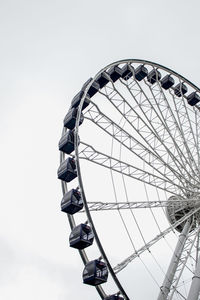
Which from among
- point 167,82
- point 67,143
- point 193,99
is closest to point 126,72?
point 167,82

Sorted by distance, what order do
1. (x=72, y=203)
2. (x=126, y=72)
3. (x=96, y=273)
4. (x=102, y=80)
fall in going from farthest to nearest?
(x=126, y=72)
(x=102, y=80)
(x=72, y=203)
(x=96, y=273)

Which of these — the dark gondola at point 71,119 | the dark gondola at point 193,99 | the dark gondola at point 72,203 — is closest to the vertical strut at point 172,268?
the dark gondola at point 72,203

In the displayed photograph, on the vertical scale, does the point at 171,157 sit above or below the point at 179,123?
below

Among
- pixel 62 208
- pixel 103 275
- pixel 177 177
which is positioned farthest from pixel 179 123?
pixel 103 275

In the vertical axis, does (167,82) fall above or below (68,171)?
above

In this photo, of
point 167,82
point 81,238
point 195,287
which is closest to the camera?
point 195,287

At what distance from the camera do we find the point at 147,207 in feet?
58.9

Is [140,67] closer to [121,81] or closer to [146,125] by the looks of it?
[121,81]

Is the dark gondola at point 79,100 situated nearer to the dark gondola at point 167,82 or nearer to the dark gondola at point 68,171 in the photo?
the dark gondola at point 68,171

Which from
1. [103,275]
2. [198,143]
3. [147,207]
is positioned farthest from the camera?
[198,143]

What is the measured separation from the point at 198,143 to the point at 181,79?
447cm

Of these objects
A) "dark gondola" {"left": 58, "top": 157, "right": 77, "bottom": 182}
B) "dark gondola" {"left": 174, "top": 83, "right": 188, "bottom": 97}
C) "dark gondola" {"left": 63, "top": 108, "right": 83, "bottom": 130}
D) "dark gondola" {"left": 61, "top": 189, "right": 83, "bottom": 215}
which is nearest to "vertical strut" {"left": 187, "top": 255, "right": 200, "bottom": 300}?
"dark gondola" {"left": 61, "top": 189, "right": 83, "bottom": 215}

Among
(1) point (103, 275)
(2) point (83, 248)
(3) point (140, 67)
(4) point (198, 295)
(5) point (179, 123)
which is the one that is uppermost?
(3) point (140, 67)

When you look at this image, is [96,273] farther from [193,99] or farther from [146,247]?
[193,99]
